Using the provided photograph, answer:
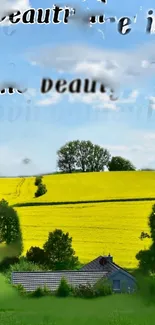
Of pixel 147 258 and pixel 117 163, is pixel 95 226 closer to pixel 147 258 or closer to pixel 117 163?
pixel 117 163

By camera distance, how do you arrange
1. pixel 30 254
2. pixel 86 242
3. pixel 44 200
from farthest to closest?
pixel 44 200, pixel 86 242, pixel 30 254

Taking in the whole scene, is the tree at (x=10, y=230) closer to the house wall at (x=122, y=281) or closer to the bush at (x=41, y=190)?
the house wall at (x=122, y=281)

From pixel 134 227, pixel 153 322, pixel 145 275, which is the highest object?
pixel 134 227

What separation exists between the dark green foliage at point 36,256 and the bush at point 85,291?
28.2 inches

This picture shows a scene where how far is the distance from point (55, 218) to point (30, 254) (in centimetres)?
426

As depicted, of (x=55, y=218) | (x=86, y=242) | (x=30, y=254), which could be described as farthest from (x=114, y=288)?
(x=55, y=218)

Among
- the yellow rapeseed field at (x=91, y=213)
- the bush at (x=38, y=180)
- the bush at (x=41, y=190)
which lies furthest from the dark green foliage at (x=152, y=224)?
the bush at (x=38, y=180)

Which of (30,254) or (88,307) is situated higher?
(30,254)

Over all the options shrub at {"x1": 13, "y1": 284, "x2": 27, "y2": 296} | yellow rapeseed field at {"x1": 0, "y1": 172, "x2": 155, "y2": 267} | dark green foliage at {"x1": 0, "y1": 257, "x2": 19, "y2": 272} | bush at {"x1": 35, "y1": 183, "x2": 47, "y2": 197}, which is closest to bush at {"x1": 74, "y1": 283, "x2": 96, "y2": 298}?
shrub at {"x1": 13, "y1": 284, "x2": 27, "y2": 296}

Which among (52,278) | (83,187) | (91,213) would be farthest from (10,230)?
(83,187)

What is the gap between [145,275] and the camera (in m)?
10.6

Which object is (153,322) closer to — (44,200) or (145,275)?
(145,275)

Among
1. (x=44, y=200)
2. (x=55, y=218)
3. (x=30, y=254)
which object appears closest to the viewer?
(x=30, y=254)

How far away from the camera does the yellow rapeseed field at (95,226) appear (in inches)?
511
